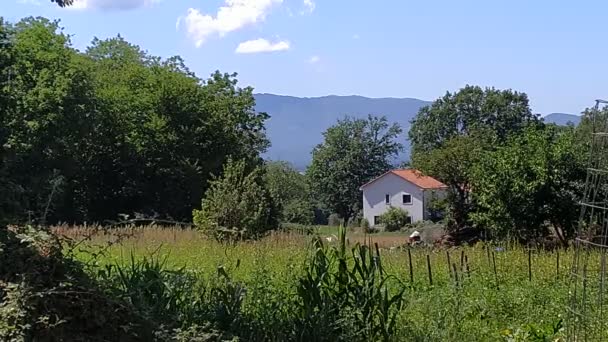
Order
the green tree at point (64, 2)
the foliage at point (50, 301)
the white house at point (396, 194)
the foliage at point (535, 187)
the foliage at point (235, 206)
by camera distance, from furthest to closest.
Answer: the white house at point (396, 194) → the foliage at point (535, 187) → the foliage at point (235, 206) → the green tree at point (64, 2) → the foliage at point (50, 301)

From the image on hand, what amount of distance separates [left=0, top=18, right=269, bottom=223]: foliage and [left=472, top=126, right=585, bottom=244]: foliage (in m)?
14.0

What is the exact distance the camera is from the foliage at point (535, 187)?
22.8 m

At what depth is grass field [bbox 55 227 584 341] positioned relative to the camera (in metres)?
5.73

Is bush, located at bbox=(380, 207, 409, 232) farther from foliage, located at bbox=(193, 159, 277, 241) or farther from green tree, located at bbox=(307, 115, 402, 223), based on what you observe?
foliage, located at bbox=(193, 159, 277, 241)

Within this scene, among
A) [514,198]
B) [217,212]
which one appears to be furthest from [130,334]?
[514,198]

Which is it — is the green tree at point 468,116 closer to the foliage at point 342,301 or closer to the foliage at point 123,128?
the foliage at point 123,128

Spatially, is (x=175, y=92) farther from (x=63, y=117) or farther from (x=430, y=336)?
(x=430, y=336)

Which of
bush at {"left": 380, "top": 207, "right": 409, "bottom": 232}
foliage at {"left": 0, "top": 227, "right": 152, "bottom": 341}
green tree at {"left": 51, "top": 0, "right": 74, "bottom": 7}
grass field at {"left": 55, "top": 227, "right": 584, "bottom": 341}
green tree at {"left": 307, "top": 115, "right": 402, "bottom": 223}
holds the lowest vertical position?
bush at {"left": 380, "top": 207, "right": 409, "bottom": 232}

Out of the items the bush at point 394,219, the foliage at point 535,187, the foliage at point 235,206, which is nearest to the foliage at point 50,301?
the foliage at point 235,206

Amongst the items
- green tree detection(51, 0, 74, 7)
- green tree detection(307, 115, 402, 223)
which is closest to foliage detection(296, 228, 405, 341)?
green tree detection(51, 0, 74, 7)

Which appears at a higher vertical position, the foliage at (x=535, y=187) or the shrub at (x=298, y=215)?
the foliage at (x=535, y=187)

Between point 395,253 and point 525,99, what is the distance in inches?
2311

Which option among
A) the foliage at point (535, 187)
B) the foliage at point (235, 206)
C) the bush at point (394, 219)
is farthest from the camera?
the bush at point (394, 219)

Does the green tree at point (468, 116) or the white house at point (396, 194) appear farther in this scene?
the white house at point (396, 194)
